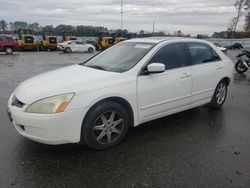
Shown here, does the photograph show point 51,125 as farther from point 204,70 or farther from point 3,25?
point 3,25

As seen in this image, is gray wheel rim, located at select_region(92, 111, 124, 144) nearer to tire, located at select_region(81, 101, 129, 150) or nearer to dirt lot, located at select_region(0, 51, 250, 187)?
tire, located at select_region(81, 101, 129, 150)

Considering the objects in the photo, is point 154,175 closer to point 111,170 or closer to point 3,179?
point 111,170

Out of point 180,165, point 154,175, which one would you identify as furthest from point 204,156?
point 154,175

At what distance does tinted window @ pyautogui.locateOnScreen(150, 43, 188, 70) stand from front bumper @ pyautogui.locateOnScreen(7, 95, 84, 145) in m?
1.64

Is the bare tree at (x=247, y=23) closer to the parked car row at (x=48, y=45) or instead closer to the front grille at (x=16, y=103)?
the parked car row at (x=48, y=45)

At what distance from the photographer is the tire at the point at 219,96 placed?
17.7 feet

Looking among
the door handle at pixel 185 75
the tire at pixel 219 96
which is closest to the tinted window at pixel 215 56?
the tire at pixel 219 96

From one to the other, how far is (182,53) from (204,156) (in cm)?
196

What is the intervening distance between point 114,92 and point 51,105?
872mm

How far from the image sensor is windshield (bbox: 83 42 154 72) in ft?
13.2

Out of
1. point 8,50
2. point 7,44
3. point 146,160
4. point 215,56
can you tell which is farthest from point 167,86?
point 8,50

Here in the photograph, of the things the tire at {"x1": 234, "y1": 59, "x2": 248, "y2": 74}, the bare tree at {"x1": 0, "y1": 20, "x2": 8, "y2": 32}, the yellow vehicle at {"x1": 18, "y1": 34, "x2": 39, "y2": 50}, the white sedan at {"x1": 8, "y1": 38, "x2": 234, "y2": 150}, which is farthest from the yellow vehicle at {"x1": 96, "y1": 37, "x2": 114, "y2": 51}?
the bare tree at {"x1": 0, "y1": 20, "x2": 8, "y2": 32}

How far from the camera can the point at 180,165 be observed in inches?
126

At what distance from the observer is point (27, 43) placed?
2952 centimetres
